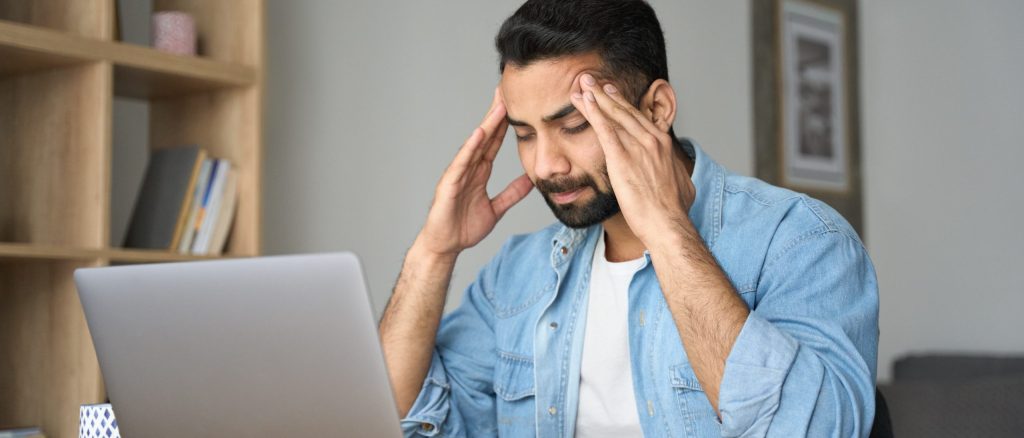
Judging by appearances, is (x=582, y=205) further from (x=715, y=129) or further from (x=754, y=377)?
(x=715, y=129)

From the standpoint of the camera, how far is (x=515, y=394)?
178 cm

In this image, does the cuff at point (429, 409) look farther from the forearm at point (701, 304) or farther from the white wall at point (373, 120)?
the white wall at point (373, 120)

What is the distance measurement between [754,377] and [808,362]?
0.07 m

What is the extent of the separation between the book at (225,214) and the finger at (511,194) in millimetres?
743

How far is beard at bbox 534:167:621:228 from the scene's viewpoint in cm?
169

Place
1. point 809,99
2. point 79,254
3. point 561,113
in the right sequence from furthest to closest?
point 809,99 → point 79,254 → point 561,113

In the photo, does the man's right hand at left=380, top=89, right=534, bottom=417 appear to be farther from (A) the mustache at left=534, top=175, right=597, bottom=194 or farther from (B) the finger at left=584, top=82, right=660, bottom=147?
(B) the finger at left=584, top=82, right=660, bottom=147

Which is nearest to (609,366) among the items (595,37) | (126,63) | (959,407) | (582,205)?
(582,205)

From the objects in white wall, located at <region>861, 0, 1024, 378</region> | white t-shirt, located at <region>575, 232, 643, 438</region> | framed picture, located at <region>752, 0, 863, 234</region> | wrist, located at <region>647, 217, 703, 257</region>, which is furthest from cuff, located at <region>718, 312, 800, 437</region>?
white wall, located at <region>861, 0, 1024, 378</region>

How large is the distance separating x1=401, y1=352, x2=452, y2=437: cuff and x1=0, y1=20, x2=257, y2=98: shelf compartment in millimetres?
930

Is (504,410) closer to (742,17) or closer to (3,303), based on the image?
(3,303)

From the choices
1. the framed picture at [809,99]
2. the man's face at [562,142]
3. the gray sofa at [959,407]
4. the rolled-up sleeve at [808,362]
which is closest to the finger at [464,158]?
the man's face at [562,142]

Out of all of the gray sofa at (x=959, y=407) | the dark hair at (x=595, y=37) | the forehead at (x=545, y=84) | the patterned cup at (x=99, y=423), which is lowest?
the gray sofa at (x=959, y=407)

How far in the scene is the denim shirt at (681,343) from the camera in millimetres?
1325
